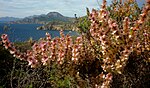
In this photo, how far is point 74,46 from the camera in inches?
221

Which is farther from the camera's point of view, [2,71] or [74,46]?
[2,71]

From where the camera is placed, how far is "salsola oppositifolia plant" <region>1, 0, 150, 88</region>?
199 inches

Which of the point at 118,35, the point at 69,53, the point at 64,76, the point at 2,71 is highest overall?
the point at 118,35

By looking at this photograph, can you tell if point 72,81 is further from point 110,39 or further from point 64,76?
point 110,39

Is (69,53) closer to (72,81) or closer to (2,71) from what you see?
(72,81)

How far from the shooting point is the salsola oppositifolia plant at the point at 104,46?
5047mm

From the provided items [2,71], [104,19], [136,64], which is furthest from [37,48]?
[2,71]

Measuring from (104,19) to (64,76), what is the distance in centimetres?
145

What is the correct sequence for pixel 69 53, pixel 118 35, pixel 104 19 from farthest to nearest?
pixel 69 53
pixel 104 19
pixel 118 35

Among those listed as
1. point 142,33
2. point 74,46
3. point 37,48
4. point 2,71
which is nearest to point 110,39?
point 74,46

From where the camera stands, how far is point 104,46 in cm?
518

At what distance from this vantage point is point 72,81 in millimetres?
6156

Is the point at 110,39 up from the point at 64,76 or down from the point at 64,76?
up

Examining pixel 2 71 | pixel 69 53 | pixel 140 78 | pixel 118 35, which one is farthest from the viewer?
pixel 2 71
